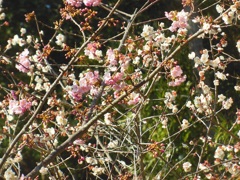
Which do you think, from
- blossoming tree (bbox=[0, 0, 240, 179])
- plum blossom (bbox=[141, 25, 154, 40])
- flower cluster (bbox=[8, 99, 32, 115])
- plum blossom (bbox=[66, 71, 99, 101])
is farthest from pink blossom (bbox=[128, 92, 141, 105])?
flower cluster (bbox=[8, 99, 32, 115])

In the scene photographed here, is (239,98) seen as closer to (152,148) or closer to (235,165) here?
(235,165)

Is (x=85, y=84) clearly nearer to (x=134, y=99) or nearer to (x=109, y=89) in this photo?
(x=109, y=89)

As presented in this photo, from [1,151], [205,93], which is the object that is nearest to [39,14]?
[1,151]

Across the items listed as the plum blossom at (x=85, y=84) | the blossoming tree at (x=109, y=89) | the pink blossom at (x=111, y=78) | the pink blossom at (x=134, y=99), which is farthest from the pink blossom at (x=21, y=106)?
the pink blossom at (x=134, y=99)

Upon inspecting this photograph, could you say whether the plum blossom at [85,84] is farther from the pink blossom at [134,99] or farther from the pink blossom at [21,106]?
the pink blossom at [134,99]

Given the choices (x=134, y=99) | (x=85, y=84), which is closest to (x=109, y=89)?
(x=85, y=84)

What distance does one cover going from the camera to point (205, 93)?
130 inches

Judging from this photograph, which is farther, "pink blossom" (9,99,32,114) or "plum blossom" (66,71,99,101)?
"pink blossom" (9,99,32,114)

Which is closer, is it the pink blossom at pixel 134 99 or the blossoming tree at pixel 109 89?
the blossoming tree at pixel 109 89

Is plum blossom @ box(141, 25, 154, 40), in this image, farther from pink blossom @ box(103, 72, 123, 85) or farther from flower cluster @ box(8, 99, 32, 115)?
flower cluster @ box(8, 99, 32, 115)

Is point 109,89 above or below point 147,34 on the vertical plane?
below

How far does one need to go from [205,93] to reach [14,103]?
44.5 inches

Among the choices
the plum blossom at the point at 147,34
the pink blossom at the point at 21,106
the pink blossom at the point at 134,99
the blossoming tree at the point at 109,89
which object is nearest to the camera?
the blossoming tree at the point at 109,89

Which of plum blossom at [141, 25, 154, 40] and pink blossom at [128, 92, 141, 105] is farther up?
plum blossom at [141, 25, 154, 40]
